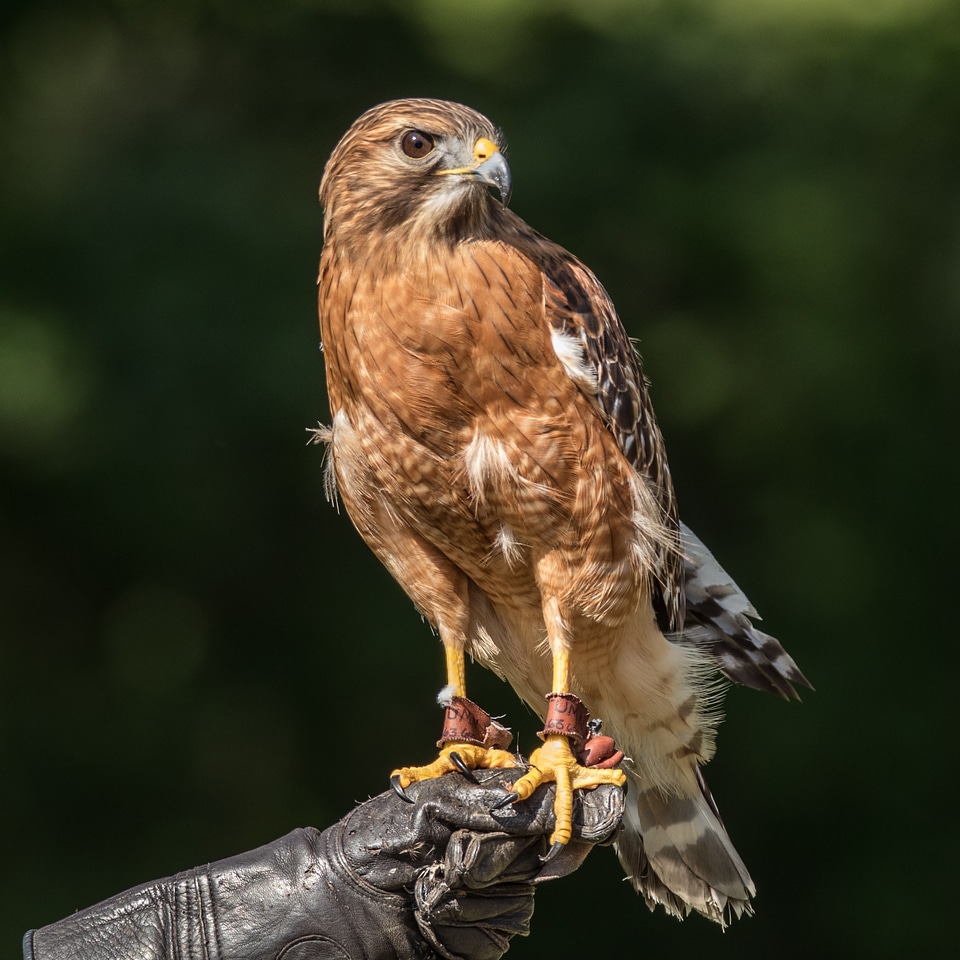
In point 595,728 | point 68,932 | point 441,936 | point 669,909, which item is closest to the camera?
point 68,932

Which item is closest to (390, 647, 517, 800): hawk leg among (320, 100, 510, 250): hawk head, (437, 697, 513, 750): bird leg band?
(437, 697, 513, 750): bird leg band

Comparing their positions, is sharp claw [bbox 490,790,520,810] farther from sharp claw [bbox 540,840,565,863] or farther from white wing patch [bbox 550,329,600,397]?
Result: white wing patch [bbox 550,329,600,397]

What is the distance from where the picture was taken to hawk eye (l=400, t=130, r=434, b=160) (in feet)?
8.13

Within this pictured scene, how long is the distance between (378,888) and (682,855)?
1.03 m

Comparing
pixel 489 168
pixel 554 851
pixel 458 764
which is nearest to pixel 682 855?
pixel 554 851

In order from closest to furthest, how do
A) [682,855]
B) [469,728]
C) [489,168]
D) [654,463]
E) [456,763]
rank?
[489,168], [456,763], [469,728], [654,463], [682,855]

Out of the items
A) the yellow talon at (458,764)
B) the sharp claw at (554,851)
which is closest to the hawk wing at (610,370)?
the yellow talon at (458,764)

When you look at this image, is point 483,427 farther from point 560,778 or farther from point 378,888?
point 378,888

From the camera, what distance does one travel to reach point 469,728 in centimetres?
264

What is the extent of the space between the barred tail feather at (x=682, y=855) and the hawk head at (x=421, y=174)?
1584 millimetres

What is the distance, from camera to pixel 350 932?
7.79ft

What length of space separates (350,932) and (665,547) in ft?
3.60

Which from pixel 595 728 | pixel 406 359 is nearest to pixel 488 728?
pixel 595 728

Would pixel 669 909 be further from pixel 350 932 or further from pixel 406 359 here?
pixel 406 359
